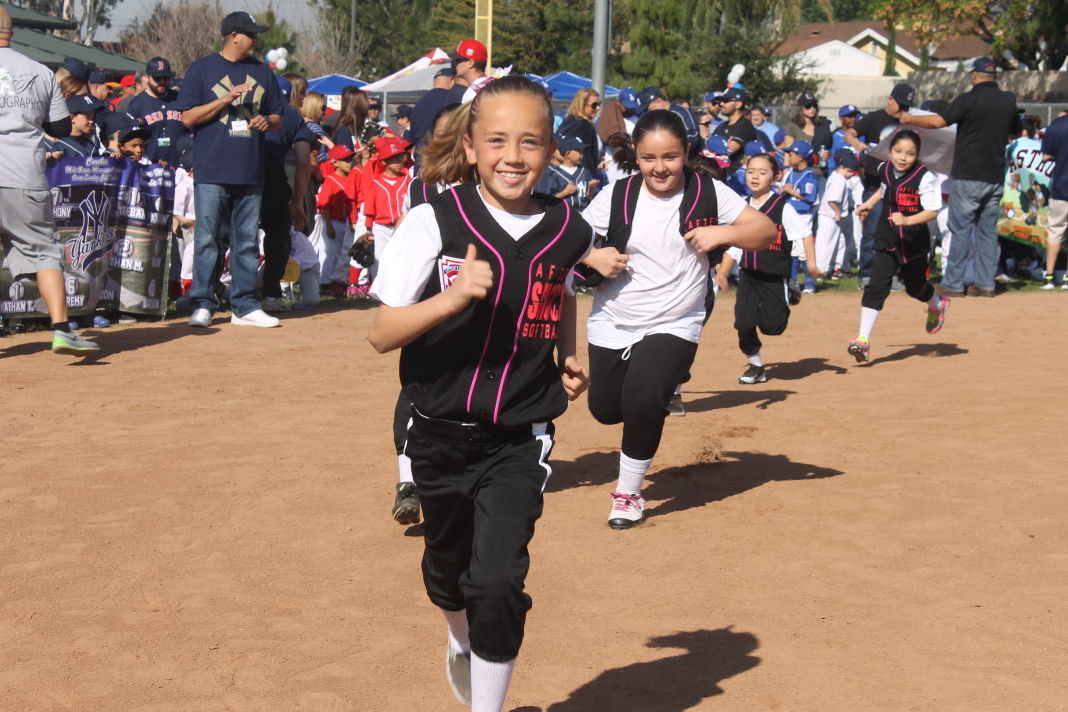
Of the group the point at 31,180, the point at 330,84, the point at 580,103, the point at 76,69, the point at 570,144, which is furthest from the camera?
the point at 330,84

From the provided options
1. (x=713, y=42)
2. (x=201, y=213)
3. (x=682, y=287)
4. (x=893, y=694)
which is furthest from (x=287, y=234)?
→ (x=713, y=42)

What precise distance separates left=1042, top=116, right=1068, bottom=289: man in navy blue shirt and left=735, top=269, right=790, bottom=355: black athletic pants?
24.7ft

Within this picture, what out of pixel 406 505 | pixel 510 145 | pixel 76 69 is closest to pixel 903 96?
pixel 76 69

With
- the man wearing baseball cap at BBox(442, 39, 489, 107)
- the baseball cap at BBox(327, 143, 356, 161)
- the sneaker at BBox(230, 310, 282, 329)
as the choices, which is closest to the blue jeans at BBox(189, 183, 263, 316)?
the sneaker at BBox(230, 310, 282, 329)

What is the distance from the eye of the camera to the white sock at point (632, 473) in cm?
596

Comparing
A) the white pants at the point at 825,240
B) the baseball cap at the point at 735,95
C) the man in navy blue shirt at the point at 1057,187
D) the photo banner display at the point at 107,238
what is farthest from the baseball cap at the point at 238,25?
the man in navy blue shirt at the point at 1057,187

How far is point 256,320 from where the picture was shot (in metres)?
11.5

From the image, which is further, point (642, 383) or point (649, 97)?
point (649, 97)

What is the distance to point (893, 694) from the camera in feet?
A: 13.5

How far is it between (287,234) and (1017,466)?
743 centimetres

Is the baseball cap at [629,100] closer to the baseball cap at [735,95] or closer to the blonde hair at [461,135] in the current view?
the baseball cap at [735,95]

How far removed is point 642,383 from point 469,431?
239cm

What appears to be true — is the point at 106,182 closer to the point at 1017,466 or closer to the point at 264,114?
the point at 264,114

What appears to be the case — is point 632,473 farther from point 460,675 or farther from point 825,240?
point 825,240
